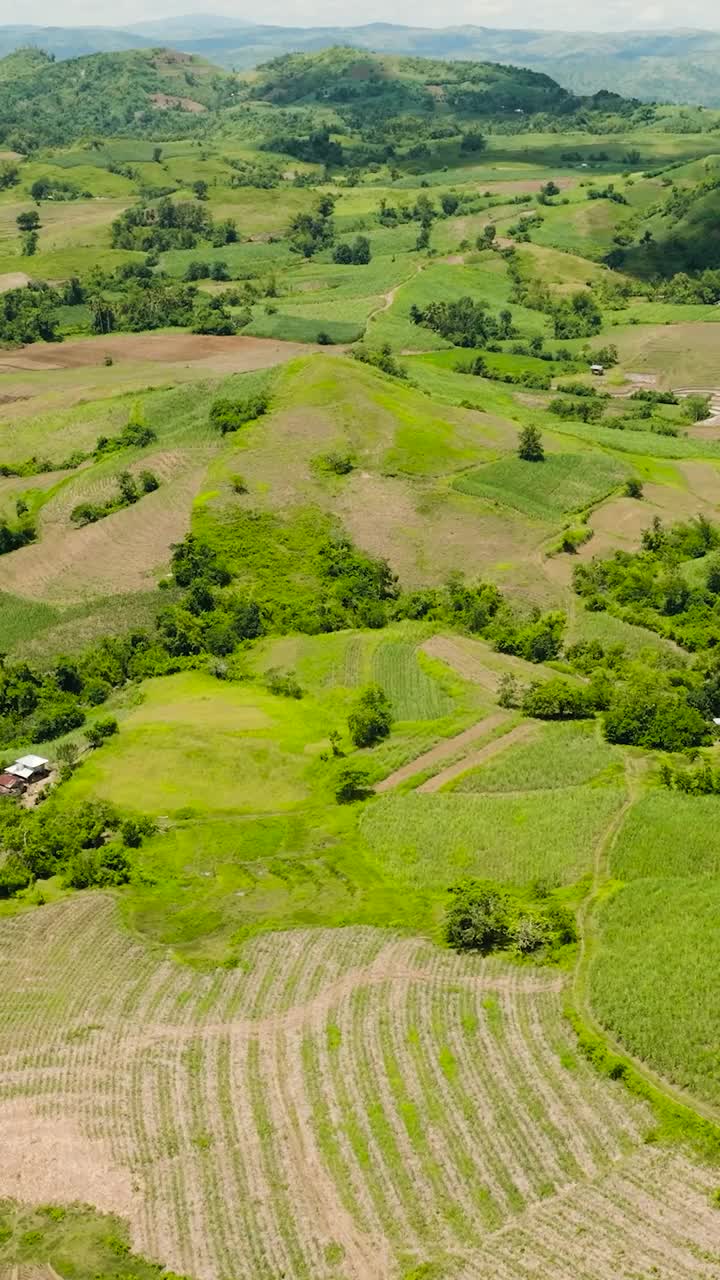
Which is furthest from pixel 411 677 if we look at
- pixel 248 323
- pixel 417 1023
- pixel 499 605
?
pixel 248 323

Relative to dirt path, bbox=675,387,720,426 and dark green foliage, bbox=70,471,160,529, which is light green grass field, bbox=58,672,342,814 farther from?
dirt path, bbox=675,387,720,426

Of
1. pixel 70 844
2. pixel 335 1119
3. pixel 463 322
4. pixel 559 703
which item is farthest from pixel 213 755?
pixel 463 322

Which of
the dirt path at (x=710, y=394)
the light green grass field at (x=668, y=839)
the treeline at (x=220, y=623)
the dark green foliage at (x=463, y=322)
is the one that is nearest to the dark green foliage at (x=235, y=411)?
the treeline at (x=220, y=623)

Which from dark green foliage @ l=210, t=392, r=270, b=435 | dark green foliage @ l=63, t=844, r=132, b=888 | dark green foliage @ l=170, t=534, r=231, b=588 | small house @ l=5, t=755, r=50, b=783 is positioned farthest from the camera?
dark green foliage @ l=210, t=392, r=270, b=435

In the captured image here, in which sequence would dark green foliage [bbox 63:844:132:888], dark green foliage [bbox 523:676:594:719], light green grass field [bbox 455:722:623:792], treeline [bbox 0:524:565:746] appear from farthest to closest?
treeline [bbox 0:524:565:746] < dark green foliage [bbox 523:676:594:719] < light green grass field [bbox 455:722:623:792] < dark green foliage [bbox 63:844:132:888]

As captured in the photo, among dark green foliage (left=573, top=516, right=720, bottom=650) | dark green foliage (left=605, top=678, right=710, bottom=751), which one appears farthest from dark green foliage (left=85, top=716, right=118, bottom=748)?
dark green foliage (left=573, top=516, right=720, bottom=650)

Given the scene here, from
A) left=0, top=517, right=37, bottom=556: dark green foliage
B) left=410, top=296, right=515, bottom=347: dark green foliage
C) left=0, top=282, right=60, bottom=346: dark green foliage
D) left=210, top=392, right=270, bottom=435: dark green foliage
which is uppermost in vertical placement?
left=0, top=282, right=60, bottom=346: dark green foliage
